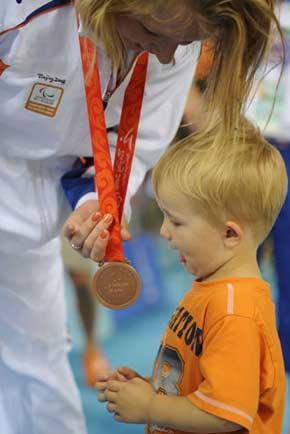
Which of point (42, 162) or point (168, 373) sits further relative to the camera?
point (42, 162)

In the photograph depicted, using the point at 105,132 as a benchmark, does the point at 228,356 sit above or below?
below

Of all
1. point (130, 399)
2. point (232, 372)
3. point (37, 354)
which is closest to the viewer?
point (232, 372)

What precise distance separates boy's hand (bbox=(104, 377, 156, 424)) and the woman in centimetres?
22

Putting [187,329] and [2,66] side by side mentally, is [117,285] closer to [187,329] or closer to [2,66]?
[187,329]

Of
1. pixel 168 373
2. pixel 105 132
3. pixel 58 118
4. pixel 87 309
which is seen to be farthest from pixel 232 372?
pixel 87 309

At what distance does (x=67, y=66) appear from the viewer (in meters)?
1.46

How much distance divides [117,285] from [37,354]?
0.67 m

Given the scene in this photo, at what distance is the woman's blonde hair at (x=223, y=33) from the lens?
4.01 ft

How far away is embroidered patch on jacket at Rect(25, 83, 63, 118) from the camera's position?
148 centimetres

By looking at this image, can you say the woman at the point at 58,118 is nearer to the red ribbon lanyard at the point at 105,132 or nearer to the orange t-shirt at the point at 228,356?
the red ribbon lanyard at the point at 105,132

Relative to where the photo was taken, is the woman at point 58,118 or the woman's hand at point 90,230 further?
the woman's hand at point 90,230

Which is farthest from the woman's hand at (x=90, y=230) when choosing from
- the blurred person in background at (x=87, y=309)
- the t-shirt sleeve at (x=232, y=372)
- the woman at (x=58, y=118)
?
the blurred person in background at (x=87, y=309)

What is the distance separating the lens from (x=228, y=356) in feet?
3.99

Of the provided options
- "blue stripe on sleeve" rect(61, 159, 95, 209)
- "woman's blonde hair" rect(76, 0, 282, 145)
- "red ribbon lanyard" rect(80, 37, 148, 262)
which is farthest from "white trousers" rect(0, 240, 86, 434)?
"woman's blonde hair" rect(76, 0, 282, 145)
